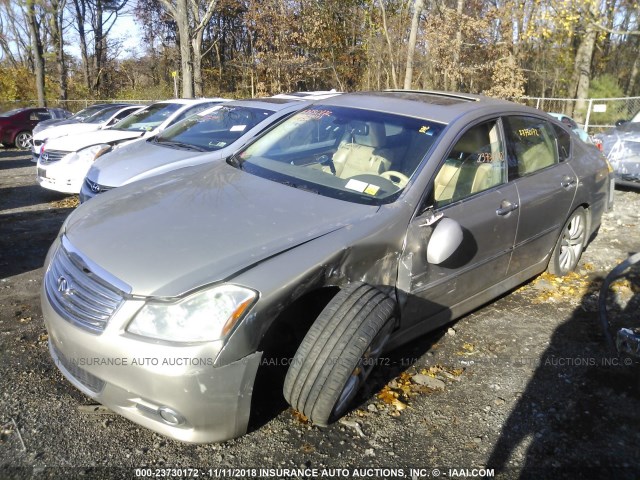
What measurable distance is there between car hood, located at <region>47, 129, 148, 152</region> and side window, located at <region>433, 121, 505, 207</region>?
6180 mm

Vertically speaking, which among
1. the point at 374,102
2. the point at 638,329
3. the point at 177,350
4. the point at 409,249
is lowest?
the point at 638,329

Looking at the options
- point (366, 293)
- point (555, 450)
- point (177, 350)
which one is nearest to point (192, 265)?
point (177, 350)

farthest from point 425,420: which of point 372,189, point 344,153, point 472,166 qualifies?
point 344,153

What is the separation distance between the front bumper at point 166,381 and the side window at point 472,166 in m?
1.73

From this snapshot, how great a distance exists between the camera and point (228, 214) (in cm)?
302

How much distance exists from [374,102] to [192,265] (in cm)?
222

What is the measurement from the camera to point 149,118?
9.12m

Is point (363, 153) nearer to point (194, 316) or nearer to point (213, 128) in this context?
point (194, 316)

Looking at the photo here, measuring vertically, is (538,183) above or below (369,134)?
below

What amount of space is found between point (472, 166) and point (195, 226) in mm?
2009

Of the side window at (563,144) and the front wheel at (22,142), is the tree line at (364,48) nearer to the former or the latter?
the front wheel at (22,142)

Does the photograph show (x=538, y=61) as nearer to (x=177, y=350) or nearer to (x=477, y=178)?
(x=477, y=178)

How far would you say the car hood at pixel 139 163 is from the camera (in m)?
5.72

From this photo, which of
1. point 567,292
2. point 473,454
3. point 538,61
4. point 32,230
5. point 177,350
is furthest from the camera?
point 538,61
